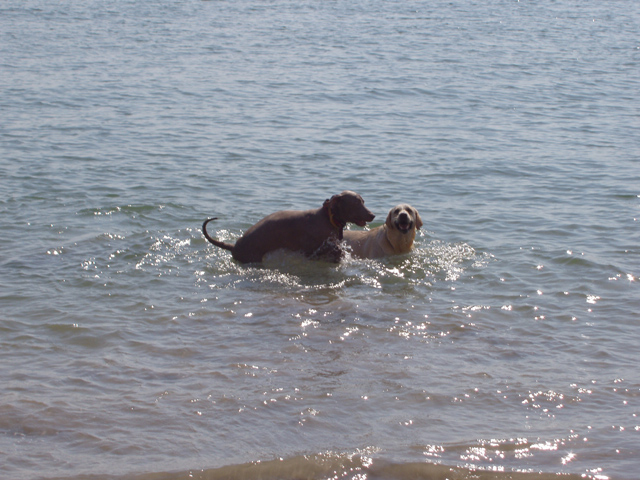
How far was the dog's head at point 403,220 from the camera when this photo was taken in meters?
9.46

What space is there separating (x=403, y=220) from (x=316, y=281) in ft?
4.60

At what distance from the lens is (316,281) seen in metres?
8.89

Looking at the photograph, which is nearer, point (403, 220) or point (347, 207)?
point (347, 207)

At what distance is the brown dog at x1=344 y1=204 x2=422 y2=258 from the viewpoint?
9.55 metres

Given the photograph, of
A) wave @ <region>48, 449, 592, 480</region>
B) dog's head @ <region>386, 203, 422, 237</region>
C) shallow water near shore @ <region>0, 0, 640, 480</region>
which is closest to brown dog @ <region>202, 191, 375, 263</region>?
shallow water near shore @ <region>0, 0, 640, 480</region>

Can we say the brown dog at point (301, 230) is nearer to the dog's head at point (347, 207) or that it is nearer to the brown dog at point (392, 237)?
the dog's head at point (347, 207)

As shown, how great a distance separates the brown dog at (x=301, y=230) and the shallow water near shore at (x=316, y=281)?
0.52 feet

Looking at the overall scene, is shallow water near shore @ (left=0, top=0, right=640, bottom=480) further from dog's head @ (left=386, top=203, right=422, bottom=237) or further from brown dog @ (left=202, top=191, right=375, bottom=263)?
dog's head @ (left=386, top=203, right=422, bottom=237)

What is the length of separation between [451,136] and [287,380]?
10.7 m

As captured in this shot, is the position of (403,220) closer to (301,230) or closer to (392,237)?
(392,237)

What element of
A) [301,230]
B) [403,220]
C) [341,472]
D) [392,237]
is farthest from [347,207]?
[341,472]

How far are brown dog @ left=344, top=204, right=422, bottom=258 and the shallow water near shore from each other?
0.22m

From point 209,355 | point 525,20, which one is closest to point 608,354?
point 209,355

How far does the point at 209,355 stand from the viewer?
255 inches
